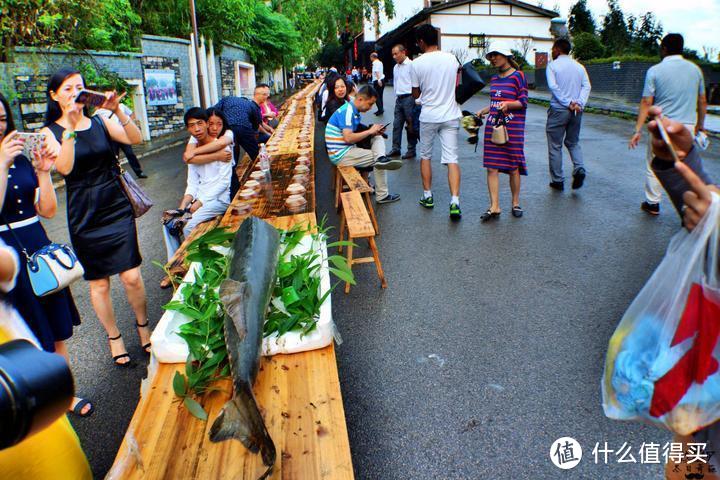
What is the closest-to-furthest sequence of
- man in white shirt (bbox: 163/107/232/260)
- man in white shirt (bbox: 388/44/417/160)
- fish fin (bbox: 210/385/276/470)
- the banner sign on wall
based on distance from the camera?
fish fin (bbox: 210/385/276/470) < man in white shirt (bbox: 163/107/232/260) < man in white shirt (bbox: 388/44/417/160) < the banner sign on wall

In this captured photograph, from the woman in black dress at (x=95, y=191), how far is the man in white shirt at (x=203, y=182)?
1149mm

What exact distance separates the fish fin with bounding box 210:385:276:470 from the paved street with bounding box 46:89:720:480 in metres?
1.00

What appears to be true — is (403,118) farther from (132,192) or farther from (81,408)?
(81,408)

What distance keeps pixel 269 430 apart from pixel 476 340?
2.07 metres

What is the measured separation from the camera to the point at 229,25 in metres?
23.3

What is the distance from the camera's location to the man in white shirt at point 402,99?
9422mm

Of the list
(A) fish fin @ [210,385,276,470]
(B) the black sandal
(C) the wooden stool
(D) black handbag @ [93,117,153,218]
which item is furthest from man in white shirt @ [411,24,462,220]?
(A) fish fin @ [210,385,276,470]

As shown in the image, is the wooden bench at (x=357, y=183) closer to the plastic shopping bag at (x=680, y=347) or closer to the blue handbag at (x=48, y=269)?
the blue handbag at (x=48, y=269)

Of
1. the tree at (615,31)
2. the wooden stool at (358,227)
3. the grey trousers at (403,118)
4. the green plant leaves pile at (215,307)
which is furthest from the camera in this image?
the tree at (615,31)

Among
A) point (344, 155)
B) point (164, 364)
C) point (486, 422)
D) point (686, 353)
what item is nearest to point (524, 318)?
point (486, 422)

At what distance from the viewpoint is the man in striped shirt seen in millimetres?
6184

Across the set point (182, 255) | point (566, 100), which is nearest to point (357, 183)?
point (182, 255)

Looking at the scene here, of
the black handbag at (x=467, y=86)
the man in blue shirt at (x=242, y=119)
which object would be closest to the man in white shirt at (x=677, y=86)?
the black handbag at (x=467, y=86)

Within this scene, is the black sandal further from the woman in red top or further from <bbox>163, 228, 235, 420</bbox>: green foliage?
<bbox>163, 228, 235, 420</bbox>: green foliage
